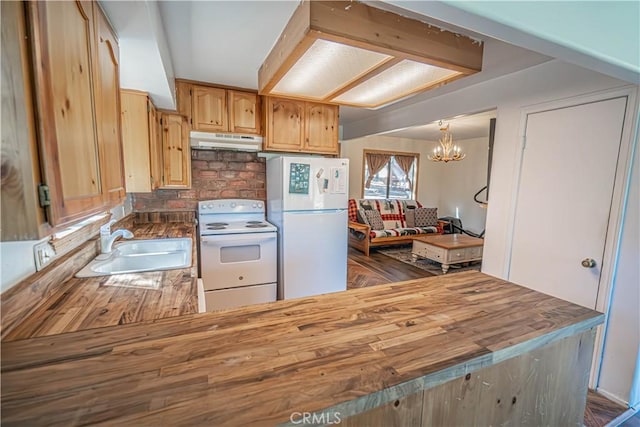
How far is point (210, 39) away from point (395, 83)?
1290mm

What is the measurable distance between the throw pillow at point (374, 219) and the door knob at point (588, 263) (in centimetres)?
393

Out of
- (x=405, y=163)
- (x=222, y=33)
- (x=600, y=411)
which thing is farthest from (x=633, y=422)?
(x=405, y=163)

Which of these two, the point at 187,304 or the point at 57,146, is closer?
the point at 57,146

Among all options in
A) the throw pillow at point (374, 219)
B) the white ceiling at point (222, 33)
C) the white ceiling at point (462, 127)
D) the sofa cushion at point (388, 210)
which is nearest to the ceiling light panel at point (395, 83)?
the white ceiling at point (222, 33)

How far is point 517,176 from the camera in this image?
91.3 inches

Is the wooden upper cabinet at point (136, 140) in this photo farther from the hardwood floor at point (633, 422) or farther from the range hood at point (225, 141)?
the hardwood floor at point (633, 422)

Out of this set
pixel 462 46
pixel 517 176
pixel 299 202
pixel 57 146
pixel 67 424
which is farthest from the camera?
pixel 299 202

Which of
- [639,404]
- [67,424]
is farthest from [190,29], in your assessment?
[639,404]

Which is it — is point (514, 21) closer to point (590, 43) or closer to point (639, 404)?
point (590, 43)

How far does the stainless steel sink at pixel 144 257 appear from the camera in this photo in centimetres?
168

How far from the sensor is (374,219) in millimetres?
5883

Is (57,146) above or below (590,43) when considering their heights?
below

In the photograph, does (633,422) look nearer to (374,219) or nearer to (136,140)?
(136,140)

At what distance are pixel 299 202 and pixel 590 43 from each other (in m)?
2.34
